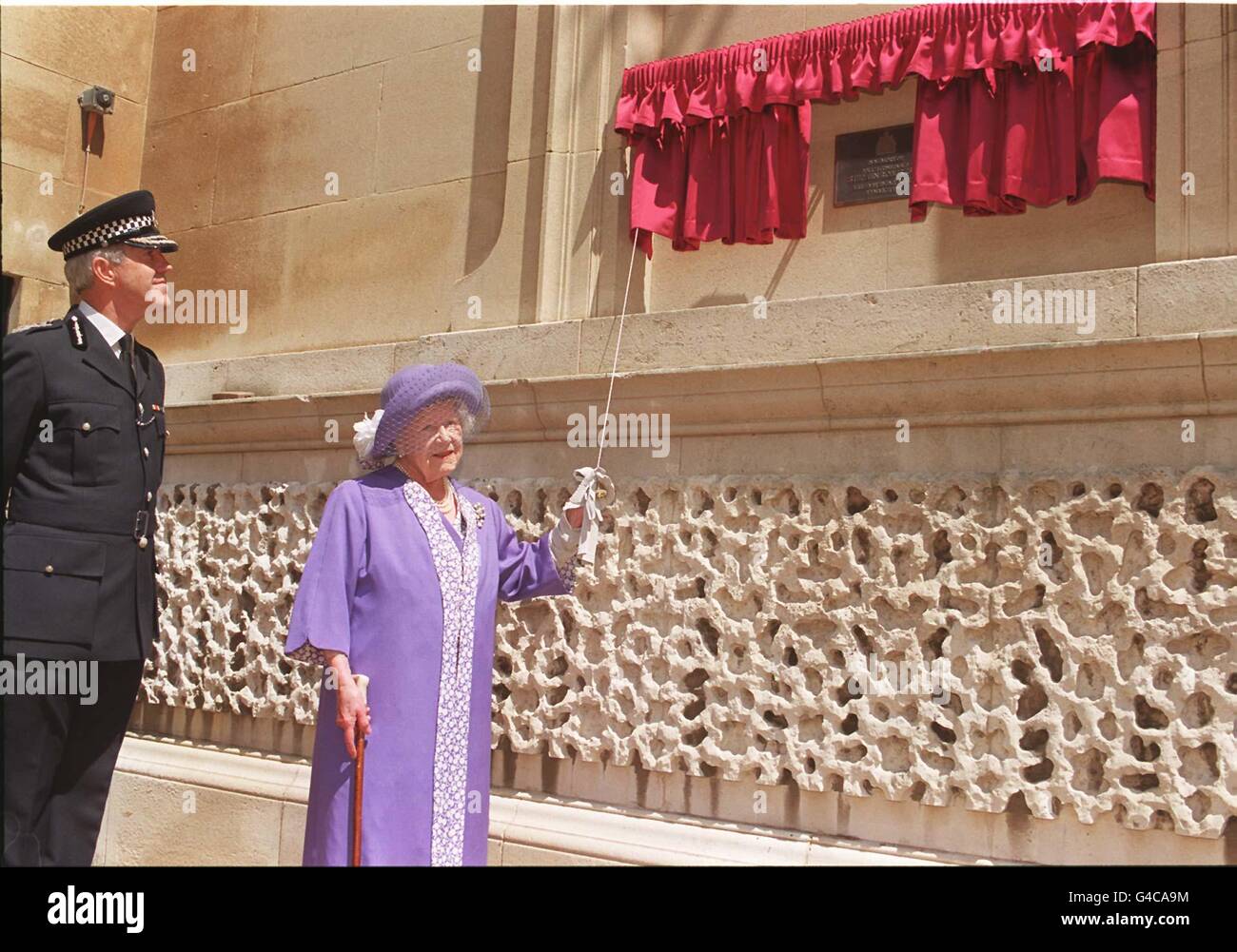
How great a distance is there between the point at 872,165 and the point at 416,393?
2.22 meters

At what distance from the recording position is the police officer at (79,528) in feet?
9.79

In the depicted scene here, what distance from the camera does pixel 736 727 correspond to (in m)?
4.09

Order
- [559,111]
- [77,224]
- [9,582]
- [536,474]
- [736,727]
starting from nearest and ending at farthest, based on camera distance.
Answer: [9,582]
[77,224]
[736,727]
[536,474]
[559,111]

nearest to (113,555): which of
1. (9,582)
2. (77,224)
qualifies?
(9,582)

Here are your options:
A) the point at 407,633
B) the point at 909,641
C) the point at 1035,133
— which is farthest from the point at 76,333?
the point at 1035,133

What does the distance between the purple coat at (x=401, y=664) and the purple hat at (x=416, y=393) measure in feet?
0.39

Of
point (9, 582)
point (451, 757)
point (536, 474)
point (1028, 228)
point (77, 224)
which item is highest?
point (1028, 228)

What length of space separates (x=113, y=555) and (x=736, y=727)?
1.96 meters

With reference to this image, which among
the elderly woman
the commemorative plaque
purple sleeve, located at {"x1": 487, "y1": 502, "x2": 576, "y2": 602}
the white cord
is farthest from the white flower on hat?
the commemorative plaque

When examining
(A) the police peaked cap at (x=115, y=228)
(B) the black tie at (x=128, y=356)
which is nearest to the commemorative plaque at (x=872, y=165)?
(A) the police peaked cap at (x=115, y=228)

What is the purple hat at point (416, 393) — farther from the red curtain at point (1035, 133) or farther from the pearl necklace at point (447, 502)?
the red curtain at point (1035, 133)

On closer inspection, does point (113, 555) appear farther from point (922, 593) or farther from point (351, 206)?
point (351, 206)

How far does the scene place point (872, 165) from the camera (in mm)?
4609

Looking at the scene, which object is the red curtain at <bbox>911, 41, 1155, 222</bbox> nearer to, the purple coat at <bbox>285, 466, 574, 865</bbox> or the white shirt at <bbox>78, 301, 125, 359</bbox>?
the purple coat at <bbox>285, 466, 574, 865</bbox>
